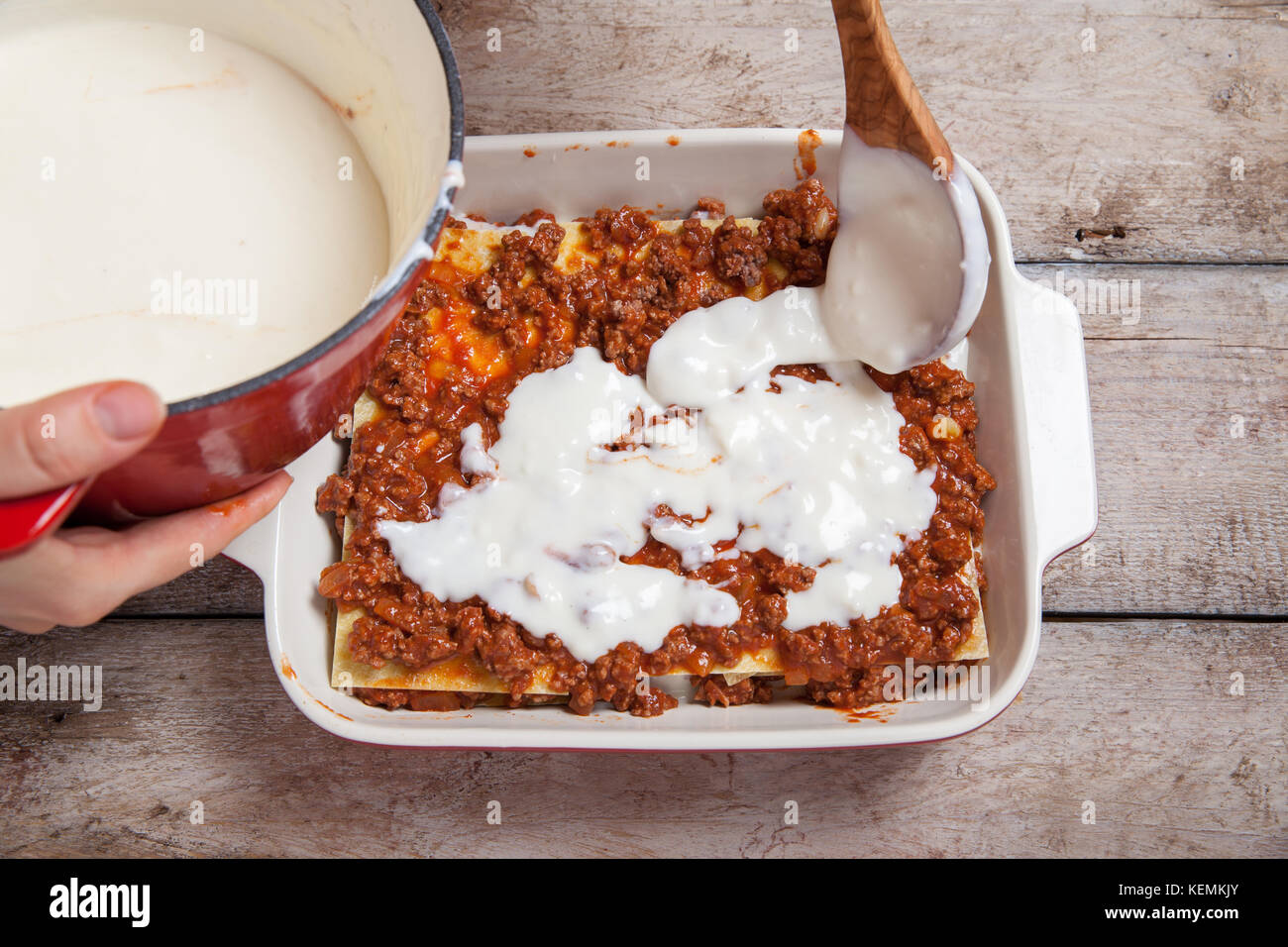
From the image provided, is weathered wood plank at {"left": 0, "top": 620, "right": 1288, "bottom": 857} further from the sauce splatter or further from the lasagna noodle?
the sauce splatter

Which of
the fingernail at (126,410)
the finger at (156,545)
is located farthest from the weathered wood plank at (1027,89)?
the fingernail at (126,410)

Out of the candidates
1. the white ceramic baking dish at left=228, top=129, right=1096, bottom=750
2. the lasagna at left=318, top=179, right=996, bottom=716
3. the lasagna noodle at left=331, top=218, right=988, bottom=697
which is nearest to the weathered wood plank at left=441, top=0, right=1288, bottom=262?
the white ceramic baking dish at left=228, top=129, right=1096, bottom=750

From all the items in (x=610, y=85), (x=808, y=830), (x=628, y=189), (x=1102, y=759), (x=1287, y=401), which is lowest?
(x=808, y=830)

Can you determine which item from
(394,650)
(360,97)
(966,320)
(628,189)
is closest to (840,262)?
(966,320)

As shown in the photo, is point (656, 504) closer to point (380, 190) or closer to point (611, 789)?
point (611, 789)

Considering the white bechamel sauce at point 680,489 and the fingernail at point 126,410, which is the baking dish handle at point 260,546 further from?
the fingernail at point 126,410

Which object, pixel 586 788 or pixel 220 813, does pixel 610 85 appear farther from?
pixel 220 813

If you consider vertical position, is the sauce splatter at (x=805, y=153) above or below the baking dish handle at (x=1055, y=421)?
above
